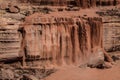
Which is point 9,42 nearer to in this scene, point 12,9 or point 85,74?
point 12,9

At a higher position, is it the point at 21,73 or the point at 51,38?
the point at 51,38

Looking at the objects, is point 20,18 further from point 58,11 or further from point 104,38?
point 104,38

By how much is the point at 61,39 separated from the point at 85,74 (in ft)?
7.82

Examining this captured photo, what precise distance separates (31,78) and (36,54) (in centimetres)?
179

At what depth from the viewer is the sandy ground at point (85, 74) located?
19.5m

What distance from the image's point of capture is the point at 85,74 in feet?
64.9

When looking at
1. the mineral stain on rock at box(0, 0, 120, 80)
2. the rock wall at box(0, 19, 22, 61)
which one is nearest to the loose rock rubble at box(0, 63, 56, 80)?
the mineral stain on rock at box(0, 0, 120, 80)

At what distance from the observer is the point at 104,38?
22281mm

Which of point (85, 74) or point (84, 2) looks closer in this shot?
point (85, 74)

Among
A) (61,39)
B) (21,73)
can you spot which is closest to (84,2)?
(61,39)

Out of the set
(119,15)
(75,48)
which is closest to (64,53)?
(75,48)

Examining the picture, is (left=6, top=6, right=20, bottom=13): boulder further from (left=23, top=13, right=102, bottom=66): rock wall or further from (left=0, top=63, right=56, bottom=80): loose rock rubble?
(left=0, top=63, right=56, bottom=80): loose rock rubble

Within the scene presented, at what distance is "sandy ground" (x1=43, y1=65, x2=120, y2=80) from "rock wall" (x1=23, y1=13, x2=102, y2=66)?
0.87 metres

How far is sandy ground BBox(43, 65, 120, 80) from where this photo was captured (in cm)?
1945
